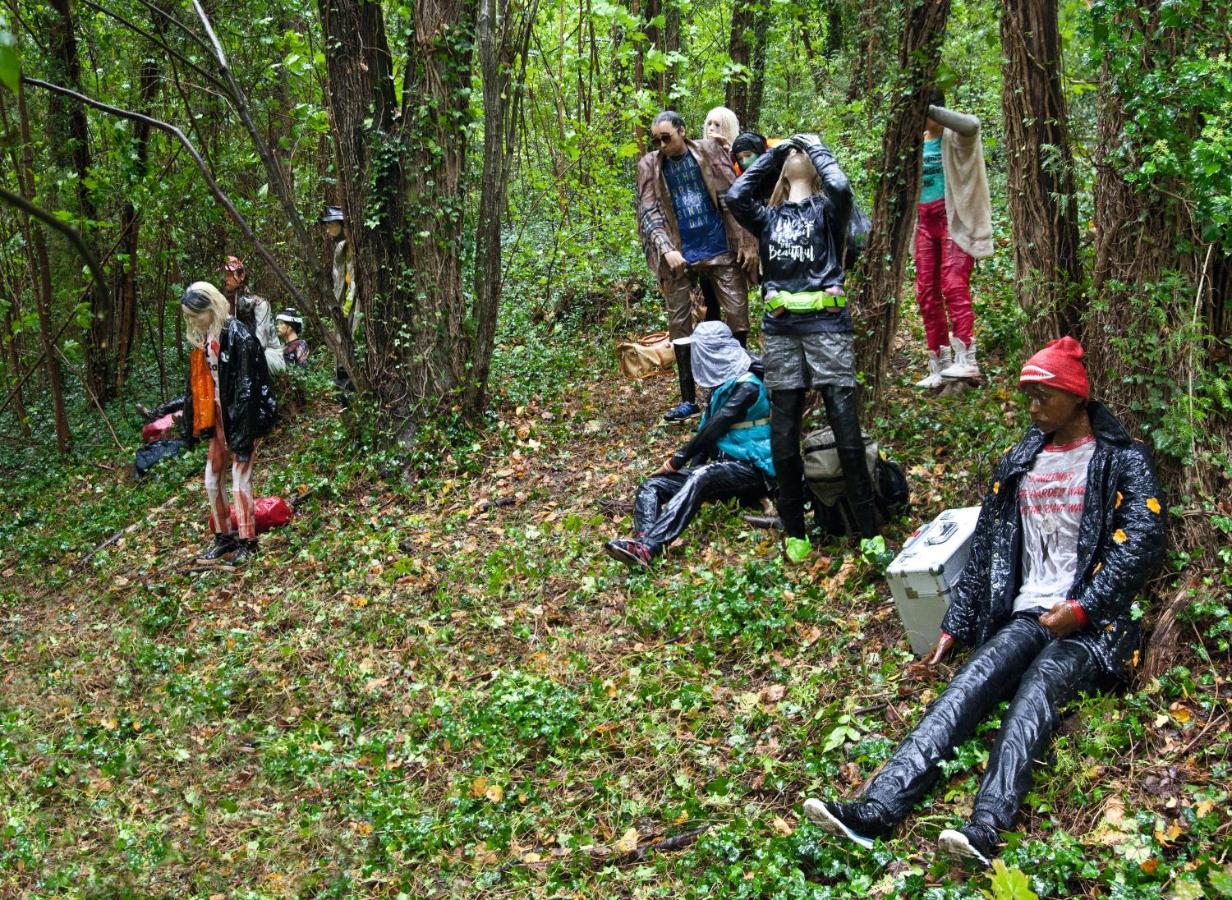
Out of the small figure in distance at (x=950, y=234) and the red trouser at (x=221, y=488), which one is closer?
the small figure in distance at (x=950, y=234)

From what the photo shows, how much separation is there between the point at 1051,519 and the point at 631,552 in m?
2.57

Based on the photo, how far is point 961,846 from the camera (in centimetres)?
340

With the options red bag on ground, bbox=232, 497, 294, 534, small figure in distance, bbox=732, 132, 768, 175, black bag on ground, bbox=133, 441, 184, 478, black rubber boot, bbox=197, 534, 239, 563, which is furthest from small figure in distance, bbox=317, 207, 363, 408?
small figure in distance, bbox=732, 132, 768, 175

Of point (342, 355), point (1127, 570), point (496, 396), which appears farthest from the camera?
point (496, 396)

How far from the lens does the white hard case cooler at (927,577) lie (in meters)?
4.66

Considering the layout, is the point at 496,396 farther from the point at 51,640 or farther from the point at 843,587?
the point at 843,587

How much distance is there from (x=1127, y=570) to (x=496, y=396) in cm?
638

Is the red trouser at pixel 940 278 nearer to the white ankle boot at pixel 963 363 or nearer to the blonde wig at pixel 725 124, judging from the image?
the white ankle boot at pixel 963 363

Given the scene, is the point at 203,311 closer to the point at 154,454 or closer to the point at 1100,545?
the point at 154,454

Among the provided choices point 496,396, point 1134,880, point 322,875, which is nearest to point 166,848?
point 322,875

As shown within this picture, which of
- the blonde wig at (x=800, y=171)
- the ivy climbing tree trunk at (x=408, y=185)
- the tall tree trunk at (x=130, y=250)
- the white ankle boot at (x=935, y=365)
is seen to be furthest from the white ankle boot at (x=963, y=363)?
the tall tree trunk at (x=130, y=250)

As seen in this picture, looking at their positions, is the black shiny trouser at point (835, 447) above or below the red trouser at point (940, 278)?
below

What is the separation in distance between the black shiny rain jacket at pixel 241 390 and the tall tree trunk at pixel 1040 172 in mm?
5415

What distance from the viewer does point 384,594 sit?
695 cm
